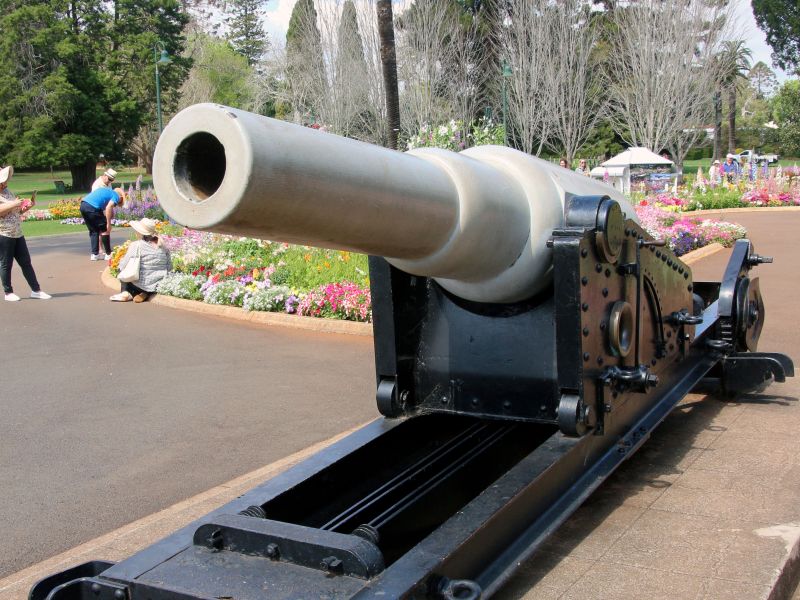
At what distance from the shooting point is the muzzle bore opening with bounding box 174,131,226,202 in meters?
2.39

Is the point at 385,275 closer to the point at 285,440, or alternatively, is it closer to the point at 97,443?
the point at 285,440

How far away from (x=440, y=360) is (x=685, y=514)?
1246mm

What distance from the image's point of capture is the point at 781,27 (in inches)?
2222

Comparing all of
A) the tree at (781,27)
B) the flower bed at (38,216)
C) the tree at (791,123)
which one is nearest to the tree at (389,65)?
the flower bed at (38,216)

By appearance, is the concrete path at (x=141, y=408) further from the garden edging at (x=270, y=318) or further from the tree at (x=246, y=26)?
the tree at (x=246, y=26)

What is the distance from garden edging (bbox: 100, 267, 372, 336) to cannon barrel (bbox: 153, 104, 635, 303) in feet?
18.3

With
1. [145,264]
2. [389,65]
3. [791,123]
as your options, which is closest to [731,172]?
[389,65]

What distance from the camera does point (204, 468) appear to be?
213 inches

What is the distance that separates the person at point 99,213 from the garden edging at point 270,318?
470cm

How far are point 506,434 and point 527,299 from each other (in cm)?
60

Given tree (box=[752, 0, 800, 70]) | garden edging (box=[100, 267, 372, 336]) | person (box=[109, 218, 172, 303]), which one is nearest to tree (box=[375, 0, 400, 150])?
person (box=[109, 218, 172, 303])

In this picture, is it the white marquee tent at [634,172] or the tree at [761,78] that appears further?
the tree at [761,78]

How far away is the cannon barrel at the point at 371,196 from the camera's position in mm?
2297

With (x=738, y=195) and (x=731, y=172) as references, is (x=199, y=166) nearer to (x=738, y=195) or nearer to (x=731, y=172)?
(x=738, y=195)
